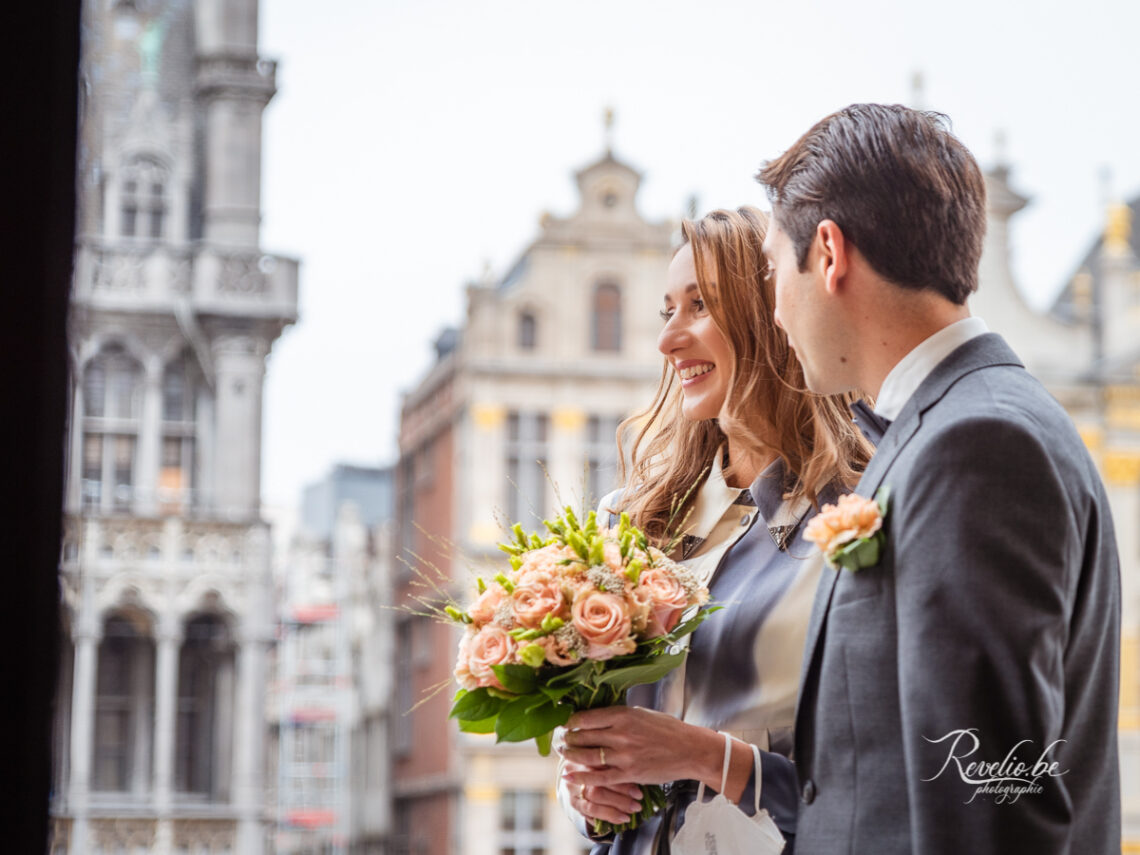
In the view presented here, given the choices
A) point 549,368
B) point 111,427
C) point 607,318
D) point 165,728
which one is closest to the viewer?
point 165,728

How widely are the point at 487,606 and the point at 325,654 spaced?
1032 inches

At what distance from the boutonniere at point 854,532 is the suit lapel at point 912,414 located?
5cm

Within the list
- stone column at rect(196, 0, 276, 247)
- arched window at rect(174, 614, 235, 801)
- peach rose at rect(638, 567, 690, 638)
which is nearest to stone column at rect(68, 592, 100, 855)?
arched window at rect(174, 614, 235, 801)

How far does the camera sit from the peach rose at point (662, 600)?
1.69 meters

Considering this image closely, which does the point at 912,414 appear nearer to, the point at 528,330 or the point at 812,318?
the point at 812,318

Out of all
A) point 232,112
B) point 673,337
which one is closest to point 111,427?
point 232,112

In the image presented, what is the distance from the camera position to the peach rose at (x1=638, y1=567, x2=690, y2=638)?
1.69m

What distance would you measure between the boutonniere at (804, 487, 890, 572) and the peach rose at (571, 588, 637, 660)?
0.31 meters

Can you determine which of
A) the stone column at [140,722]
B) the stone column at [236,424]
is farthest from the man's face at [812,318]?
the stone column at [140,722]

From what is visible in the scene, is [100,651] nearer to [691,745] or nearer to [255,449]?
[255,449]

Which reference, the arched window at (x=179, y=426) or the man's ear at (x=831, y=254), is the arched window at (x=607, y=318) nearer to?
the arched window at (x=179, y=426)

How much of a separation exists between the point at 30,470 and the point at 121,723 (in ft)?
37.5

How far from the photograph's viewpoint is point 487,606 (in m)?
1.74

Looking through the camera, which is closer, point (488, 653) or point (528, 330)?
point (488, 653)
